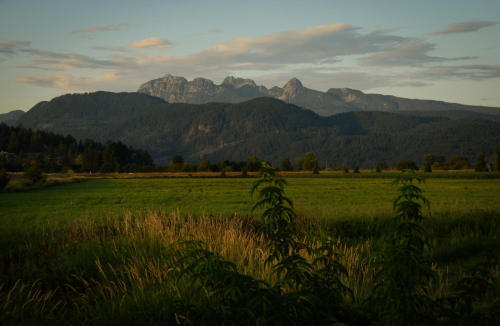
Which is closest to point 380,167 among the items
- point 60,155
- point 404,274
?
point 60,155

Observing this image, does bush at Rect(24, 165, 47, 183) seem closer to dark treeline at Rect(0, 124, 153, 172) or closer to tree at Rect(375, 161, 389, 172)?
dark treeline at Rect(0, 124, 153, 172)

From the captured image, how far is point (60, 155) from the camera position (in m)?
167

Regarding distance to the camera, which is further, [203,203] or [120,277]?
[203,203]

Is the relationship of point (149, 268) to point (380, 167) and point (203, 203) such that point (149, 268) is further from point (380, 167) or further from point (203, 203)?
point (380, 167)

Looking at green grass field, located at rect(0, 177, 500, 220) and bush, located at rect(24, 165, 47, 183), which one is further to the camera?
bush, located at rect(24, 165, 47, 183)

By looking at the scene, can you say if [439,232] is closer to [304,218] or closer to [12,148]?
[304,218]

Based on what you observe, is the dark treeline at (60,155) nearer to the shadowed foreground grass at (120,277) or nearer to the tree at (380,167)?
the tree at (380,167)

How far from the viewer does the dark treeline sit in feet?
461

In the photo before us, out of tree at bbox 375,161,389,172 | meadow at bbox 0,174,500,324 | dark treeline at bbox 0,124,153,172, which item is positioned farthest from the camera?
dark treeline at bbox 0,124,153,172

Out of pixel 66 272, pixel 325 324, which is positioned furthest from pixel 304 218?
pixel 325 324

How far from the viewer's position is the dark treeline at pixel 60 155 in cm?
14062

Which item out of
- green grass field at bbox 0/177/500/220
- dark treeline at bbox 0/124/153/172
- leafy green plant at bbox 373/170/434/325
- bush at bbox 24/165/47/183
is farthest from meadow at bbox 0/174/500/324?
dark treeline at bbox 0/124/153/172

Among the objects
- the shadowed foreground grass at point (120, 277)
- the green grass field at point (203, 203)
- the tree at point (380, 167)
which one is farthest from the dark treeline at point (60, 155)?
the shadowed foreground grass at point (120, 277)

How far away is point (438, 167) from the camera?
140125 mm
